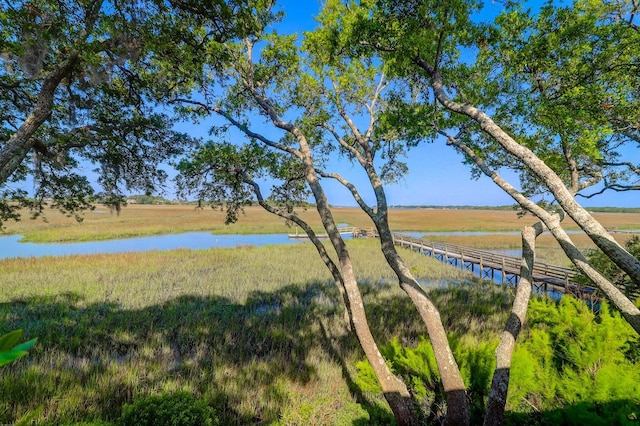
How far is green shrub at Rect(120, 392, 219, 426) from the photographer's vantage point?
4230mm

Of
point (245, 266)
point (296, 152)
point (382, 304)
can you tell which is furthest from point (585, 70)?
point (245, 266)

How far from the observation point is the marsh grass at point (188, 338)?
→ 18.7 ft

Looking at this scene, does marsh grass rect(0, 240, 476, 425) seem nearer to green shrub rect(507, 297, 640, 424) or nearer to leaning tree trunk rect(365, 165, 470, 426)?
leaning tree trunk rect(365, 165, 470, 426)

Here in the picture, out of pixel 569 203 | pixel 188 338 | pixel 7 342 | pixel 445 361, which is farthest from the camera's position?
pixel 188 338

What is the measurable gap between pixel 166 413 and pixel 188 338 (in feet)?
15.8

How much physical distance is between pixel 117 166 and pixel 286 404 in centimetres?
596

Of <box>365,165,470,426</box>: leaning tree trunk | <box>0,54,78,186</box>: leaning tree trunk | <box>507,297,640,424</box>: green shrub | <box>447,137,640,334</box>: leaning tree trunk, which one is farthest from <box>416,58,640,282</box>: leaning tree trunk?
<box>0,54,78,186</box>: leaning tree trunk

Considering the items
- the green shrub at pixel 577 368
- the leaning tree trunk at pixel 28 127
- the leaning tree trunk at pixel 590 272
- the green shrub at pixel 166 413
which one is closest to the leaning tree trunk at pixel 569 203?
the leaning tree trunk at pixel 590 272

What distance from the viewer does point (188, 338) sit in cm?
874

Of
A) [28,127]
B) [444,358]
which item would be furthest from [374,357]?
[28,127]

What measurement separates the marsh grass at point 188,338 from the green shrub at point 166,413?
0.50 m

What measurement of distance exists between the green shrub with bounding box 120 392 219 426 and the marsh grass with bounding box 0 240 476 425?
496 mm

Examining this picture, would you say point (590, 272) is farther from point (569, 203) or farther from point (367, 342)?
point (367, 342)

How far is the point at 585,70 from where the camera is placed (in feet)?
18.9
